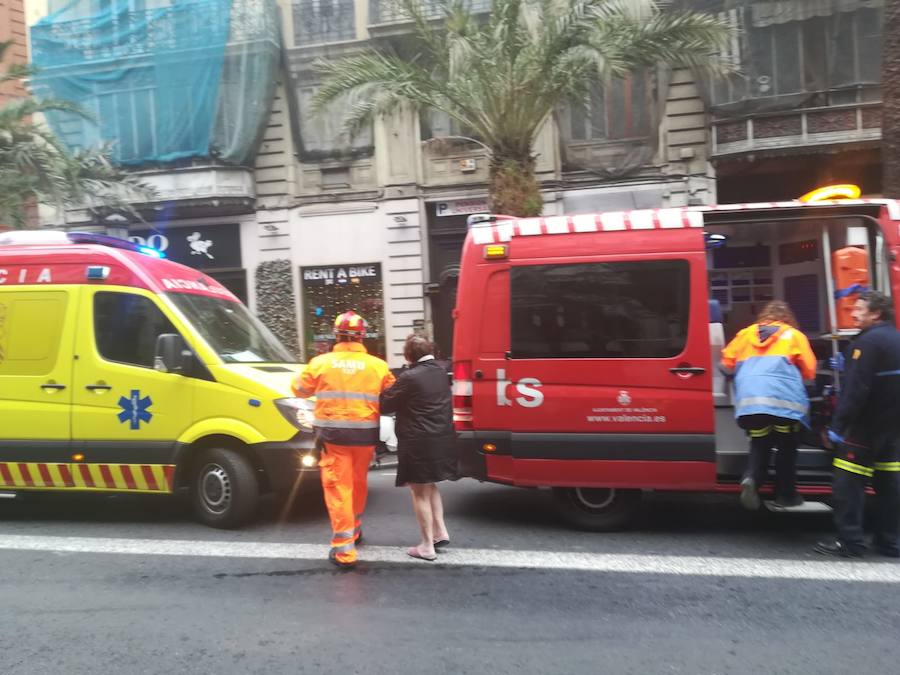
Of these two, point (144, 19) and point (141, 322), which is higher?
point (144, 19)

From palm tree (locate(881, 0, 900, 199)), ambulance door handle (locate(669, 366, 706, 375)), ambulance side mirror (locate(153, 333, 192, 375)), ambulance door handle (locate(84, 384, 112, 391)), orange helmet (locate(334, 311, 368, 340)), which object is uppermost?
palm tree (locate(881, 0, 900, 199))

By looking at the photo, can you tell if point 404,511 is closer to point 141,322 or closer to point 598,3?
point 141,322

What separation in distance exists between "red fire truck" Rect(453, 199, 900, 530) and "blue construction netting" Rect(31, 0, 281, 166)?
39.6 ft

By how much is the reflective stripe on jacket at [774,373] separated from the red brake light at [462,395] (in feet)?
6.73

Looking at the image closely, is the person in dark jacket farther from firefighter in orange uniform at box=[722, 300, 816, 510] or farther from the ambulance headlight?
firefighter in orange uniform at box=[722, 300, 816, 510]

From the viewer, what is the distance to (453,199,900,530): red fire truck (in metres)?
5.13

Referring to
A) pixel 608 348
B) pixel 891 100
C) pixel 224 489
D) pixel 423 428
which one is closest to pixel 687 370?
pixel 608 348

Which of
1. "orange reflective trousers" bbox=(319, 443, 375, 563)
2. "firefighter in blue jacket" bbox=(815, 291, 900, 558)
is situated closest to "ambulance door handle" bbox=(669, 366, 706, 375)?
"firefighter in blue jacket" bbox=(815, 291, 900, 558)

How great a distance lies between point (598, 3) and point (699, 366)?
26.0ft

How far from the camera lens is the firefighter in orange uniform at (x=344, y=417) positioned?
4.79m

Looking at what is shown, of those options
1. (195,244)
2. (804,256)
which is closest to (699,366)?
(804,256)

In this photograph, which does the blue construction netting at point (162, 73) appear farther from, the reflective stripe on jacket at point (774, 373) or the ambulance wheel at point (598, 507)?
the reflective stripe on jacket at point (774, 373)

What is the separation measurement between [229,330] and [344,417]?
2.12m

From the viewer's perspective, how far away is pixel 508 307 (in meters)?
5.47
